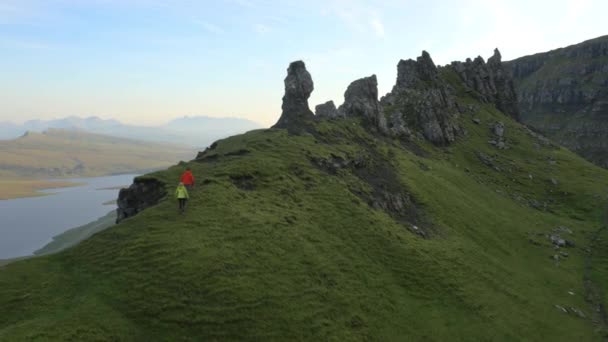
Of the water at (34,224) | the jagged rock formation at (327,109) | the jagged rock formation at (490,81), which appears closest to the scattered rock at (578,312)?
the jagged rock formation at (327,109)

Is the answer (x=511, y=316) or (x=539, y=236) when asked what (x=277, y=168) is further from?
(x=539, y=236)

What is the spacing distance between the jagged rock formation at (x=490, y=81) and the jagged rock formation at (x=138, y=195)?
140 meters

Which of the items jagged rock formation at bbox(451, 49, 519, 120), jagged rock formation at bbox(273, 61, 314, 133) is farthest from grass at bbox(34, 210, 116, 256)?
jagged rock formation at bbox(451, 49, 519, 120)

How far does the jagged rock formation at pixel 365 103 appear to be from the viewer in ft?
285

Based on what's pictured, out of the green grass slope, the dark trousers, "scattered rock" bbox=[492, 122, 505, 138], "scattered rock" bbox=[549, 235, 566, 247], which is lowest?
"scattered rock" bbox=[549, 235, 566, 247]

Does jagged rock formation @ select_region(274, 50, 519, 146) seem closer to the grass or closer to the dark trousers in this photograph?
the dark trousers

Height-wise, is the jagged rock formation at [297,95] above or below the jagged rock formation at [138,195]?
above

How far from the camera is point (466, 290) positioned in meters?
37.7

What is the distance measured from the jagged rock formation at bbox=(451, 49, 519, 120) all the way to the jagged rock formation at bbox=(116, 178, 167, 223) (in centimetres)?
13998

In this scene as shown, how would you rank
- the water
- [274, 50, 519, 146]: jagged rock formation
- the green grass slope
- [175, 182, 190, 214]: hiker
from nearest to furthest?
1. the green grass slope
2. [175, 182, 190, 214]: hiker
3. [274, 50, 519, 146]: jagged rock formation
4. the water

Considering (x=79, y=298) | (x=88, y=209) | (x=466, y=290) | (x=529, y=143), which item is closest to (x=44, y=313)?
(x=79, y=298)

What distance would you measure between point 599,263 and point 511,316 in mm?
31042

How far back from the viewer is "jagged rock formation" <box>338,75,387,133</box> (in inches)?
3420

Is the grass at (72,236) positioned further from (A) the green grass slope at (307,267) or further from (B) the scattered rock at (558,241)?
(B) the scattered rock at (558,241)
